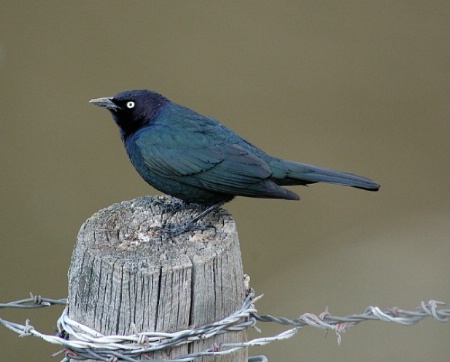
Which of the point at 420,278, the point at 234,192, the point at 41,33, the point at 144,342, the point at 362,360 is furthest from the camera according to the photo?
the point at 41,33

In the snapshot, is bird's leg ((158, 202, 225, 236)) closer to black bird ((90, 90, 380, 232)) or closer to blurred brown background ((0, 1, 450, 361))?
black bird ((90, 90, 380, 232))

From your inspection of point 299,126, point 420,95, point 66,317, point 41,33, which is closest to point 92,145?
A: point 41,33

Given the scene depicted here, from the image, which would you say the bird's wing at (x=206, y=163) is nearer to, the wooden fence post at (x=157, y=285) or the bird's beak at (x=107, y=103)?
the bird's beak at (x=107, y=103)

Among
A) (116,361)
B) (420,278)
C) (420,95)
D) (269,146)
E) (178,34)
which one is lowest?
(116,361)

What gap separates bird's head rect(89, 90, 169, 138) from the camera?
13.9ft

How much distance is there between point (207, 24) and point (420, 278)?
7.94ft

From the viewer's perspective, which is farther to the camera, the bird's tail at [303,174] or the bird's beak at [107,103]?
the bird's beak at [107,103]

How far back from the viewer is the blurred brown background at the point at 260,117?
654 centimetres

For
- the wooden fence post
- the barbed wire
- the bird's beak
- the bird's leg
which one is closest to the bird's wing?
the bird's leg

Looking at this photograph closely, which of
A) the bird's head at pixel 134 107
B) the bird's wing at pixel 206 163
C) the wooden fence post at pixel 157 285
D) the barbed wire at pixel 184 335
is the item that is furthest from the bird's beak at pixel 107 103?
the barbed wire at pixel 184 335

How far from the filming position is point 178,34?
268 inches

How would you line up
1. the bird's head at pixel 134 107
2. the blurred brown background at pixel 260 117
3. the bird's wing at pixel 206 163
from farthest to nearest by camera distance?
the blurred brown background at pixel 260 117
the bird's head at pixel 134 107
the bird's wing at pixel 206 163

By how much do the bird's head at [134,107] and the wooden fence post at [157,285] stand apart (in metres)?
1.08

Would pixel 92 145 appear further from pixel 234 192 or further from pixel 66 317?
pixel 66 317
